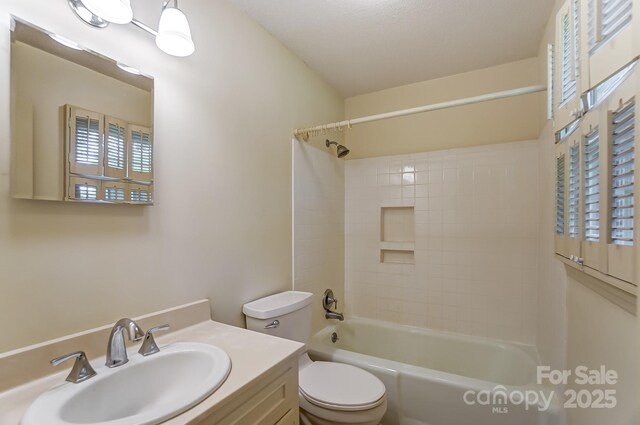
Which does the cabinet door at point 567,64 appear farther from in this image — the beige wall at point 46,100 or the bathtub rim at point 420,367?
Result: the beige wall at point 46,100

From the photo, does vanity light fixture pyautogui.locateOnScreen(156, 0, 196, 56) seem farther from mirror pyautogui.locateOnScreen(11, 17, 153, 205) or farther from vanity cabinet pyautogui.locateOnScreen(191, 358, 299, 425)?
vanity cabinet pyautogui.locateOnScreen(191, 358, 299, 425)

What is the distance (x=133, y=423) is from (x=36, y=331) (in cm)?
50

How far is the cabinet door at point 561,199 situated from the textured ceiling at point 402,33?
3.06ft

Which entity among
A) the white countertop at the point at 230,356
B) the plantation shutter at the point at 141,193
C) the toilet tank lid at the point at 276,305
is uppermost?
the plantation shutter at the point at 141,193

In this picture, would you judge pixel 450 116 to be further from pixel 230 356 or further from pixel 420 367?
pixel 230 356

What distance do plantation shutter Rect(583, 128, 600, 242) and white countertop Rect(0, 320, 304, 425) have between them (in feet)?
3.45

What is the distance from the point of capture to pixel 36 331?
0.85 meters

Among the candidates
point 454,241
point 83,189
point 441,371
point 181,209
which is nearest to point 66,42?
point 83,189

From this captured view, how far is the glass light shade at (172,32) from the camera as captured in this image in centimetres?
105

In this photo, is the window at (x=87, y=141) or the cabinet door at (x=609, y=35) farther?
the window at (x=87, y=141)

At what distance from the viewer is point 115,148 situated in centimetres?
102

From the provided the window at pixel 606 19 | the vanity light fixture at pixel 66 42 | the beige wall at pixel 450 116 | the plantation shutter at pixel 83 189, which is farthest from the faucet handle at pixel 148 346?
the beige wall at pixel 450 116

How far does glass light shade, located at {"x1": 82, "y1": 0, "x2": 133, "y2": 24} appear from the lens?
88 cm

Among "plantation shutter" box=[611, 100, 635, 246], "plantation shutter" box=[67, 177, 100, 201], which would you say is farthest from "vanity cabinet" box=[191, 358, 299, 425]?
"plantation shutter" box=[611, 100, 635, 246]
